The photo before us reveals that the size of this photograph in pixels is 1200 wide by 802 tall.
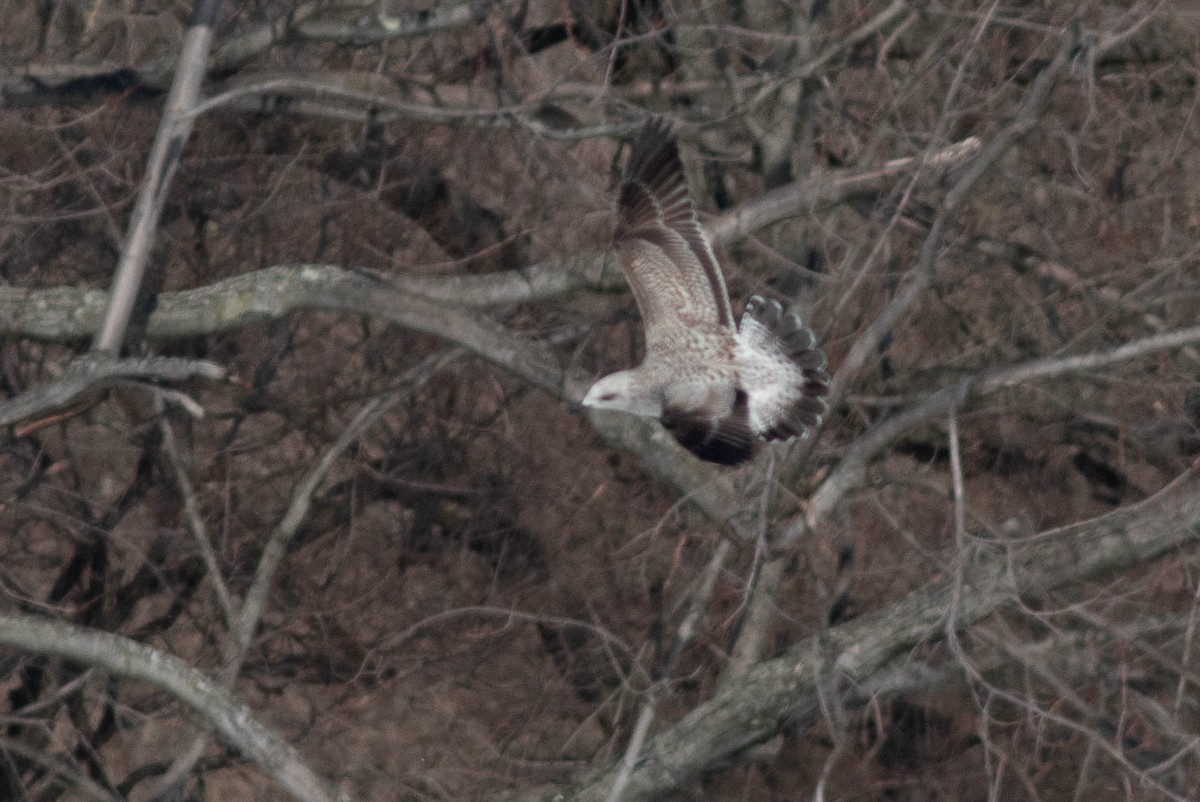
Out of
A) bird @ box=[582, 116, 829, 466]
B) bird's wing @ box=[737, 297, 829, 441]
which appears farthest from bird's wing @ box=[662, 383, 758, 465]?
bird's wing @ box=[737, 297, 829, 441]

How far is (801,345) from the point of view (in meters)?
4.70

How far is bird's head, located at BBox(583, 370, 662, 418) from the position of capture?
4.34 meters

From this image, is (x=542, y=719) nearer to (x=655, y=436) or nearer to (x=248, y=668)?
(x=248, y=668)

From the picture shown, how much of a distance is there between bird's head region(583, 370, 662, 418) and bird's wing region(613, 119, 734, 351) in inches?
5.5

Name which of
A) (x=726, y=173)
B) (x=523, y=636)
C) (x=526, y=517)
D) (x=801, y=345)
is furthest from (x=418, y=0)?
(x=801, y=345)

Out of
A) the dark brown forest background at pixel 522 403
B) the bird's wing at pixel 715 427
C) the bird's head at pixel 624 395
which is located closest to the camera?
the bird's wing at pixel 715 427

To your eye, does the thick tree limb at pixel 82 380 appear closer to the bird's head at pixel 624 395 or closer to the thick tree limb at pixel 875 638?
the bird's head at pixel 624 395

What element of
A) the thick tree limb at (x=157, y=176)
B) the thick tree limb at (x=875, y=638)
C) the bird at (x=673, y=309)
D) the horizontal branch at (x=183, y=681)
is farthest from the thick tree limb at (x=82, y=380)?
the thick tree limb at (x=875, y=638)

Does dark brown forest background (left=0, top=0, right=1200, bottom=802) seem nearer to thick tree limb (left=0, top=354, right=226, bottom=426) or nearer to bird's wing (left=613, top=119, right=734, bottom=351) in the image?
bird's wing (left=613, top=119, right=734, bottom=351)

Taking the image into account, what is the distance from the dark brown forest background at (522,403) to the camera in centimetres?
598

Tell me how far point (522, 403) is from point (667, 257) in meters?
3.17

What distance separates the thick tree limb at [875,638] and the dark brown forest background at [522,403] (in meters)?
0.34

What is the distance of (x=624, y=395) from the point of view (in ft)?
14.2

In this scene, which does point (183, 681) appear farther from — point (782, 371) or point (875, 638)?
point (875, 638)
